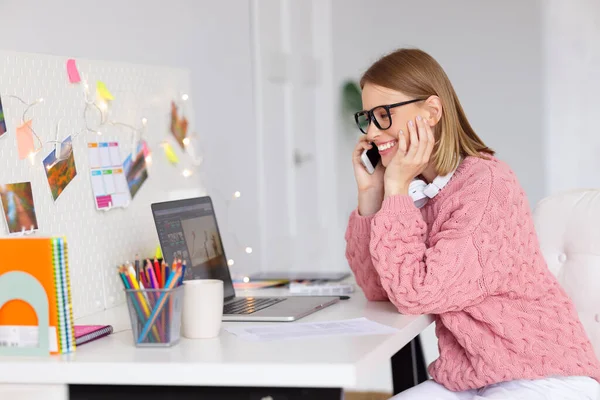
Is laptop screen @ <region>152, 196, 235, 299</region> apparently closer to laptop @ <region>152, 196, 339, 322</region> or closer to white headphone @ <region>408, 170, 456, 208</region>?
laptop @ <region>152, 196, 339, 322</region>

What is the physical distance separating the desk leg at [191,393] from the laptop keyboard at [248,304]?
0.39 m

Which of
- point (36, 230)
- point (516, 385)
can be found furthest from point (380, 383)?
point (36, 230)

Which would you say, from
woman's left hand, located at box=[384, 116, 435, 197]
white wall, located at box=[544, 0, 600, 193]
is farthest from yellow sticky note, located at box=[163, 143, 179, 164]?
white wall, located at box=[544, 0, 600, 193]

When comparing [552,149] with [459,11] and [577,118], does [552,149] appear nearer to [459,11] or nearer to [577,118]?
[577,118]

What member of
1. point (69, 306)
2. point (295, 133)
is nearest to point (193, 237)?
point (69, 306)

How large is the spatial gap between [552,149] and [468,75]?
52 centimetres

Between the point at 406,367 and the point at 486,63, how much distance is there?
2454 millimetres

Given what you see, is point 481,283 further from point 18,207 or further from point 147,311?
point 18,207

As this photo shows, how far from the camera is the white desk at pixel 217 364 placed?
1.07 m

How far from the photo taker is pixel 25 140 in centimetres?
146

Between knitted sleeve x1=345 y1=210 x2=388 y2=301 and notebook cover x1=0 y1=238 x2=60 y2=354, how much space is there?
2.21 ft

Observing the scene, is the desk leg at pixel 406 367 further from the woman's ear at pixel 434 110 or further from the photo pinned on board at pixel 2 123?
the photo pinned on board at pixel 2 123

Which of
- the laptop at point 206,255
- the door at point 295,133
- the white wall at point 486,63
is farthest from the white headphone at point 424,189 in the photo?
the white wall at point 486,63

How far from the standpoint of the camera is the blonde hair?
5.24 ft
